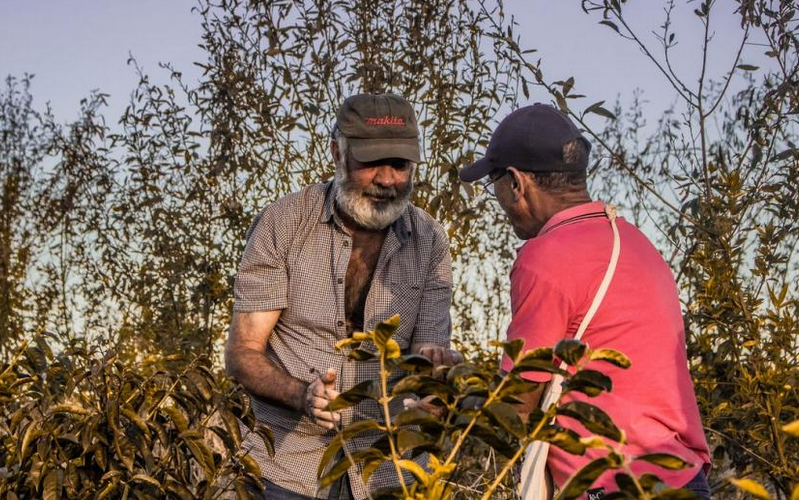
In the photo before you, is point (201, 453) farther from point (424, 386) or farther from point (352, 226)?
point (424, 386)

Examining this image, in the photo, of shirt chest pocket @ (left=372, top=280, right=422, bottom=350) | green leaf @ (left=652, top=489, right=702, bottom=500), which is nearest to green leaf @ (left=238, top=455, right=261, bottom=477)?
shirt chest pocket @ (left=372, top=280, right=422, bottom=350)

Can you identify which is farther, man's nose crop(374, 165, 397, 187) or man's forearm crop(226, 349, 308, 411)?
man's nose crop(374, 165, 397, 187)

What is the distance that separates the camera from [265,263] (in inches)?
129

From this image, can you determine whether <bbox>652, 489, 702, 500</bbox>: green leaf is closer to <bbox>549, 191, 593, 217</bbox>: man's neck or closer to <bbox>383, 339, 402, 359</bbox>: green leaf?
<bbox>383, 339, 402, 359</bbox>: green leaf

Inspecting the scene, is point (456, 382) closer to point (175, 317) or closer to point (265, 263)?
point (265, 263)

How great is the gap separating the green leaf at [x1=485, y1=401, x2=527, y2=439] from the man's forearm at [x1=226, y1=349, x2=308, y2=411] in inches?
58.8

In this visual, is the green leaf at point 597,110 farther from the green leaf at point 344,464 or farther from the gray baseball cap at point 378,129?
the green leaf at point 344,464

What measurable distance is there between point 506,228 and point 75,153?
3.16 m

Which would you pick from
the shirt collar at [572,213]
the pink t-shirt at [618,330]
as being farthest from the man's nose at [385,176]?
the pink t-shirt at [618,330]

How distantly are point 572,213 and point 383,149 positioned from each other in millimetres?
991

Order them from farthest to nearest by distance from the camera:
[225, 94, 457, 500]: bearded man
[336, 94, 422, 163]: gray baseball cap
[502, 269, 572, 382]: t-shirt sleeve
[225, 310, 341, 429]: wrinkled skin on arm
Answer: [336, 94, 422, 163]: gray baseball cap < [225, 94, 457, 500]: bearded man < [225, 310, 341, 429]: wrinkled skin on arm < [502, 269, 572, 382]: t-shirt sleeve

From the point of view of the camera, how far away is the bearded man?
10.6ft

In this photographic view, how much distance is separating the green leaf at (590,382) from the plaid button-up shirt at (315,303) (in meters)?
1.69

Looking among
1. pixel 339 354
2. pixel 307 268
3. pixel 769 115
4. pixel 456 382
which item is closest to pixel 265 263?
pixel 307 268
